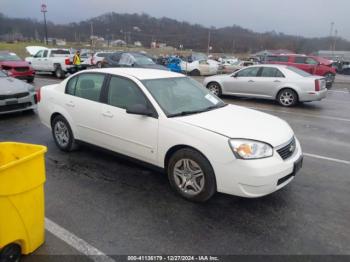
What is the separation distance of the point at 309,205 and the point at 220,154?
1.35 meters

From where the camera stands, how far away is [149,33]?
259 ft

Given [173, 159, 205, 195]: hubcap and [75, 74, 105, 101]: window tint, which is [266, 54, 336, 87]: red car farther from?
[173, 159, 205, 195]: hubcap

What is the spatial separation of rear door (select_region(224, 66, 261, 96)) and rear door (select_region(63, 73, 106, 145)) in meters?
8.00

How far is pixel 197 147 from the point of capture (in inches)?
148

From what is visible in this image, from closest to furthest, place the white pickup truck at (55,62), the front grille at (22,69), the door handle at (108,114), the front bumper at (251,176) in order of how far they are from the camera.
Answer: the front bumper at (251,176), the door handle at (108,114), the front grille at (22,69), the white pickup truck at (55,62)

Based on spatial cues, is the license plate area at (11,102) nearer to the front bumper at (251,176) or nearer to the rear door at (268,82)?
the front bumper at (251,176)

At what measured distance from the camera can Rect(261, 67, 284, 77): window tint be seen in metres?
11.7

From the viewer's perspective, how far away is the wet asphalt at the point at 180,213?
317 centimetres

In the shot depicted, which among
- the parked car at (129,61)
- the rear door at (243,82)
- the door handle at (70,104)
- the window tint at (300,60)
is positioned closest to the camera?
the door handle at (70,104)

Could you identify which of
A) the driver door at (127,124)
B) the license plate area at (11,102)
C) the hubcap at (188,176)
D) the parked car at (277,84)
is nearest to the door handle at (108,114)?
the driver door at (127,124)

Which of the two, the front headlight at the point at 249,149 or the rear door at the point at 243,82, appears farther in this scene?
the rear door at the point at 243,82

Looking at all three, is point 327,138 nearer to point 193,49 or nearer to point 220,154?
point 220,154

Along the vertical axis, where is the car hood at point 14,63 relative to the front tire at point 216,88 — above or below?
above

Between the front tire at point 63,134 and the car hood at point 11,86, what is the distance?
325 centimetres
